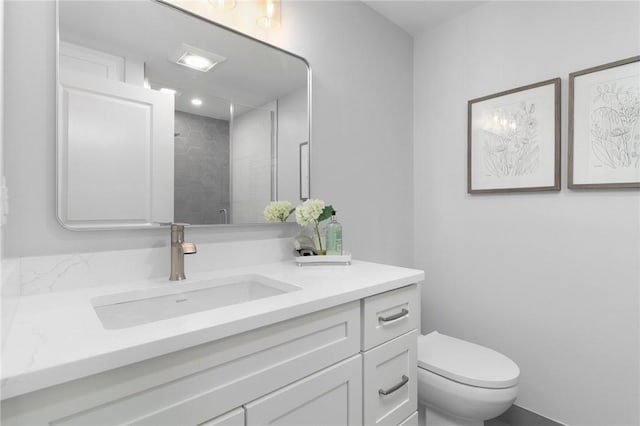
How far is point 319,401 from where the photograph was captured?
933 mm

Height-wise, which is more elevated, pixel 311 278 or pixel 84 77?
pixel 84 77

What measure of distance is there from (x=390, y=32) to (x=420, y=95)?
0.46m

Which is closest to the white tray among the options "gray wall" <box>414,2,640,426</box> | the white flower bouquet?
the white flower bouquet

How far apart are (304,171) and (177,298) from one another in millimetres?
844

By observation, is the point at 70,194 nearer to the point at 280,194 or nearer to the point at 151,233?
the point at 151,233

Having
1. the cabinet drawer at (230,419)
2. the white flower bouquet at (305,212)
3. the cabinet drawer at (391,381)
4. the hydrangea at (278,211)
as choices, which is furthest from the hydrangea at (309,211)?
Result: the cabinet drawer at (230,419)

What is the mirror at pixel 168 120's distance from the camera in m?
1.07

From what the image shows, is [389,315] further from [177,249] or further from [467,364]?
[177,249]

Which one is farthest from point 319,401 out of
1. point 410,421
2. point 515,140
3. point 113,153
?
point 515,140

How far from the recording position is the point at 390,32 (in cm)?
215

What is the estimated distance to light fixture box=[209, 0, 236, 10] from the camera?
138 centimetres

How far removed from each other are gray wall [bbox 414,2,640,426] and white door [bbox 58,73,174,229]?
1.68m

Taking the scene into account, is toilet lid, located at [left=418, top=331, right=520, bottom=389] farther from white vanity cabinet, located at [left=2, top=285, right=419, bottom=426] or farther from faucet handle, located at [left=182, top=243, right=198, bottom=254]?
faucet handle, located at [left=182, top=243, right=198, bottom=254]

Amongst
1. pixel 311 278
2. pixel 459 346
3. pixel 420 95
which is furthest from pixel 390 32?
pixel 459 346
